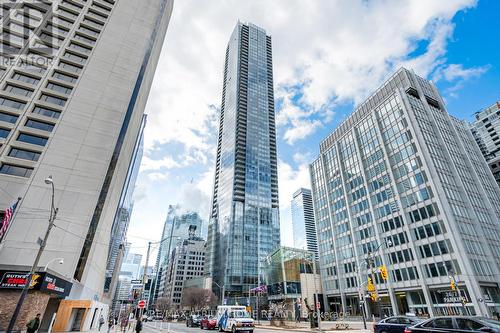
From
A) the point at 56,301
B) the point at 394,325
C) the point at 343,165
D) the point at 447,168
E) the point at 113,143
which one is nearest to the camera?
the point at 394,325

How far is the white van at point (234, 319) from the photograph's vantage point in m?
22.6

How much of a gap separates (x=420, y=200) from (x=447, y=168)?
10.1 m

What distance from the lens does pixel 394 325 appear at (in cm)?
1695

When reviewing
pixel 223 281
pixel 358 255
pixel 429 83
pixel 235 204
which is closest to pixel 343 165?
pixel 358 255

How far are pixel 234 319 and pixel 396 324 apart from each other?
1360cm

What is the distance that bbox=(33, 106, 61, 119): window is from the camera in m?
41.3

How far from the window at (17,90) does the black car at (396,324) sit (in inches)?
2190

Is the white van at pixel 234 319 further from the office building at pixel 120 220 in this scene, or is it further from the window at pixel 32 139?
the office building at pixel 120 220

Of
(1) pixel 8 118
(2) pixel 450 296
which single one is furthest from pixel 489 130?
(1) pixel 8 118

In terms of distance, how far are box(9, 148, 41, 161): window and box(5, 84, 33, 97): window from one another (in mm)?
10156

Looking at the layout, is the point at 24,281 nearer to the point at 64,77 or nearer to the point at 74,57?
the point at 64,77

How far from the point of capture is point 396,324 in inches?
665

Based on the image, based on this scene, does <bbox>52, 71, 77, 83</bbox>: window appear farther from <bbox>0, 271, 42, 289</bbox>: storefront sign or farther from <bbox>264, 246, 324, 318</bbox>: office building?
<bbox>264, 246, 324, 318</bbox>: office building

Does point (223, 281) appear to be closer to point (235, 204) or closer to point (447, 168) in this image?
point (235, 204)
